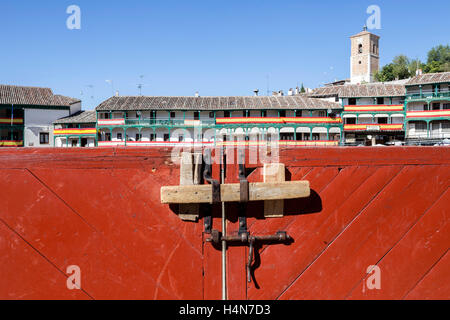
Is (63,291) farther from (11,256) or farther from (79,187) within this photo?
(79,187)

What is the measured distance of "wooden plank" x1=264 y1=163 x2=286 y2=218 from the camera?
2.27 metres

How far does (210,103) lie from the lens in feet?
120

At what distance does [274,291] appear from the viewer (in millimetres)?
2408

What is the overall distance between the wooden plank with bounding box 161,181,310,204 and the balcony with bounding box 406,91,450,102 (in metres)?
41.0

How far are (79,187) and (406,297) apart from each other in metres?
2.72

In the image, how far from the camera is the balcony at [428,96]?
35.0 m

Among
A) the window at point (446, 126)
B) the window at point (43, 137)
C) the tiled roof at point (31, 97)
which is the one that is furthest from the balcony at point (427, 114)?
the window at point (43, 137)

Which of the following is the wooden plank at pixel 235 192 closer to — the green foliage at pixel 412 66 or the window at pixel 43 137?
the window at pixel 43 137

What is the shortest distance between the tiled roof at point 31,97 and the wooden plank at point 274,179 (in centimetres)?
4545

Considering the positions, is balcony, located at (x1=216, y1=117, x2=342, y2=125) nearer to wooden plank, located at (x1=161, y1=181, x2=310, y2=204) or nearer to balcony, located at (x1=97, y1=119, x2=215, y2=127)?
balcony, located at (x1=97, y1=119, x2=215, y2=127)

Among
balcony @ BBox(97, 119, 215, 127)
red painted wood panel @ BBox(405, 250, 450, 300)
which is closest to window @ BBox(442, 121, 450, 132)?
balcony @ BBox(97, 119, 215, 127)

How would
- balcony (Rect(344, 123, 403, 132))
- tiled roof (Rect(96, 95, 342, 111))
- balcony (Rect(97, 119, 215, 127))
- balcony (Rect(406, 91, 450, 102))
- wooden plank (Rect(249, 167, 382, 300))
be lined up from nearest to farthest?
wooden plank (Rect(249, 167, 382, 300))
balcony (Rect(406, 91, 450, 102))
tiled roof (Rect(96, 95, 342, 111))
balcony (Rect(97, 119, 215, 127))
balcony (Rect(344, 123, 403, 132))

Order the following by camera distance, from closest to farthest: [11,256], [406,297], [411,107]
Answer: [11,256], [406,297], [411,107]
